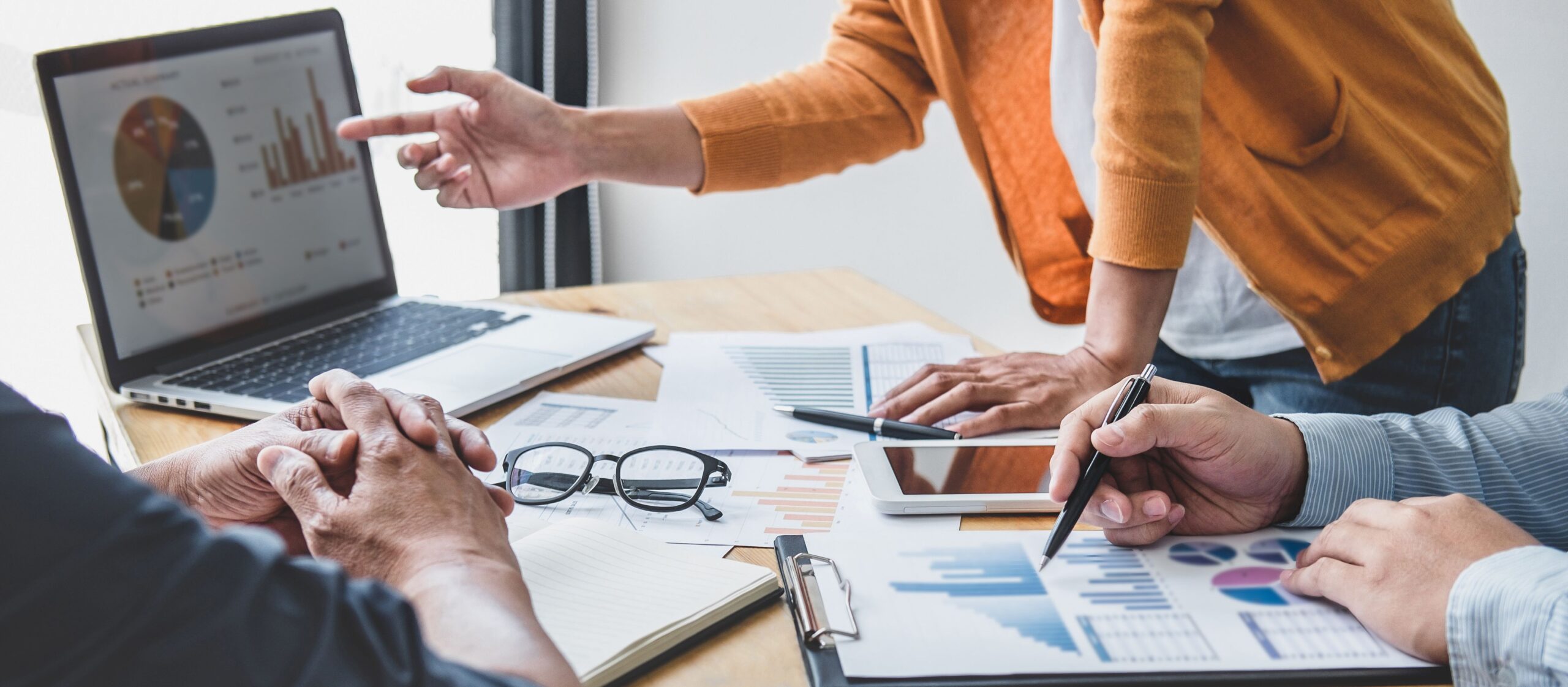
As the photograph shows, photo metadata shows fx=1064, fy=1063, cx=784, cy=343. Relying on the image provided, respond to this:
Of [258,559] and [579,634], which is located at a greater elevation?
[258,559]

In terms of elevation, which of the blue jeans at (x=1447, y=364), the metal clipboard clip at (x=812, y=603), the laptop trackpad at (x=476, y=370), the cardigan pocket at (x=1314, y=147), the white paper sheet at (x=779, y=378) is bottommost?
the blue jeans at (x=1447, y=364)

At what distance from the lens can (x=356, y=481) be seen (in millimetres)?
677

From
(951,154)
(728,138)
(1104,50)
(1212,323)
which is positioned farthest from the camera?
(951,154)

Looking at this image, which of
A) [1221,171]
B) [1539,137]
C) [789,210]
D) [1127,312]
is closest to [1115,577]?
[1127,312]

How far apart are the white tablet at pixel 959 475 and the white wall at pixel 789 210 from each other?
6.06 ft

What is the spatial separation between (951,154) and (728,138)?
1517mm

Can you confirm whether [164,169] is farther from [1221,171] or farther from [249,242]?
[1221,171]

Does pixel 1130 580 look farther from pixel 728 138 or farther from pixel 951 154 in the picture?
pixel 951 154

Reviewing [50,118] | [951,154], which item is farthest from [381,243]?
[951,154]

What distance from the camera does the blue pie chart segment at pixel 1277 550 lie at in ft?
2.33

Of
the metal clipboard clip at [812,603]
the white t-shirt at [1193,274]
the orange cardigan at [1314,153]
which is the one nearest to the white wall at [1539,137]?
the orange cardigan at [1314,153]

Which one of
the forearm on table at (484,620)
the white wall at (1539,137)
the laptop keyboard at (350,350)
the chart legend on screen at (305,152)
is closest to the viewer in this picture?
the forearm on table at (484,620)

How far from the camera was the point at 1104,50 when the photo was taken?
0.96 m

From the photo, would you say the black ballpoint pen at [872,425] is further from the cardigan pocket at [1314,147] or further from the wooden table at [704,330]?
the cardigan pocket at [1314,147]
